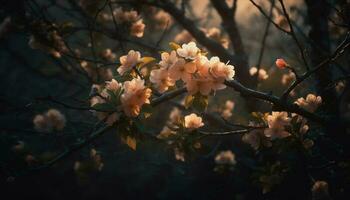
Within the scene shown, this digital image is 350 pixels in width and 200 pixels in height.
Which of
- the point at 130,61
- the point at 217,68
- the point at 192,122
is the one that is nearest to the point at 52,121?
the point at 192,122

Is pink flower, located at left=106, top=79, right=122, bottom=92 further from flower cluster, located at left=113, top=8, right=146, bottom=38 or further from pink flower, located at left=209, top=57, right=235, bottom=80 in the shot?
flower cluster, located at left=113, top=8, right=146, bottom=38

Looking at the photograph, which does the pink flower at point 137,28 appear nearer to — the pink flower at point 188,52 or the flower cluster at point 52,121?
the flower cluster at point 52,121

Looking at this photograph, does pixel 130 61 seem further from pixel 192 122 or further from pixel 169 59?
pixel 192 122

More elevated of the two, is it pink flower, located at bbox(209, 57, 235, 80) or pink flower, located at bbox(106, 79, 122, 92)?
pink flower, located at bbox(106, 79, 122, 92)

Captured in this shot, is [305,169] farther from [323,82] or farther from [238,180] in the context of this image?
[238,180]

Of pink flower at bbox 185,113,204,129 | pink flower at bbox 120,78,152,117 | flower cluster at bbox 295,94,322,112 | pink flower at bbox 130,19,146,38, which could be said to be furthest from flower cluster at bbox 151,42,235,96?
pink flower at bbox 130,19,146,38

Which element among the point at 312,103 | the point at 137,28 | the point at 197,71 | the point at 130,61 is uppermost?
the point at 137,28

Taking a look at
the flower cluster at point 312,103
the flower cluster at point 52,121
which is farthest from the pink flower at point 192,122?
the flower cluster at point 52,121
